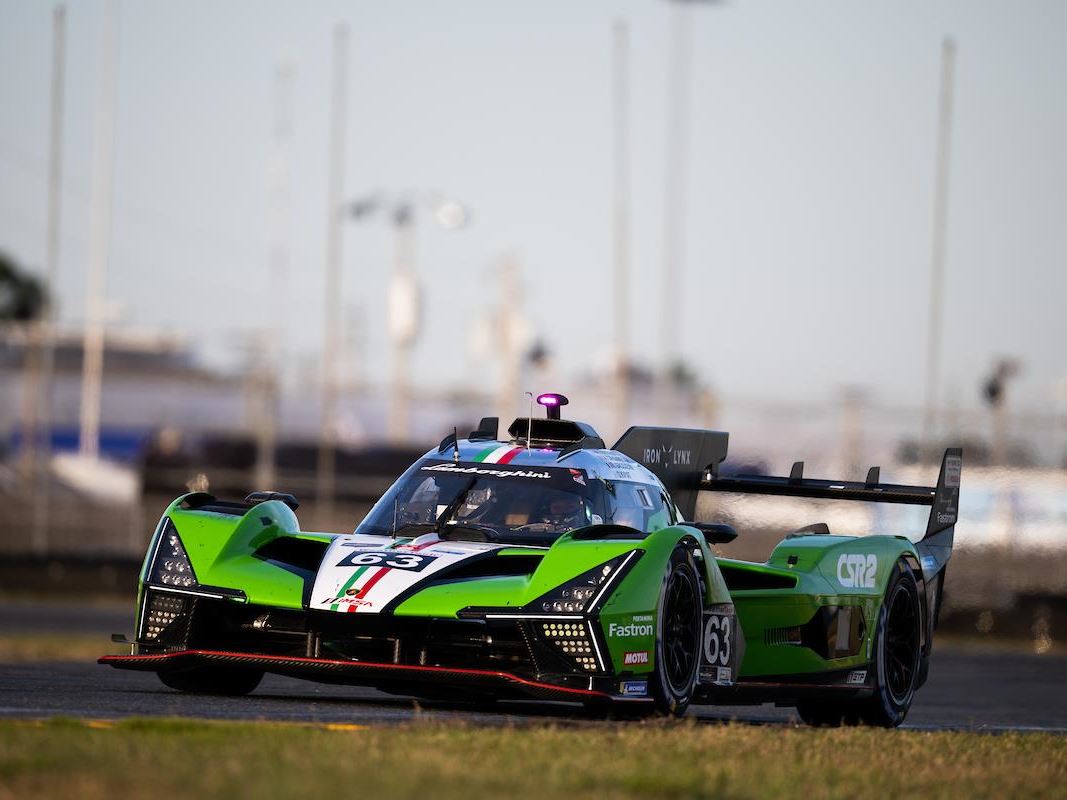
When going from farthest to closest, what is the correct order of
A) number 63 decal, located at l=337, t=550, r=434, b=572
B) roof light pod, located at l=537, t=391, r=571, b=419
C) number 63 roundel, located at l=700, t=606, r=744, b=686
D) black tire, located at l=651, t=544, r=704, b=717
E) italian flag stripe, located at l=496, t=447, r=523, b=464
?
roof light pod, located at l=537, t=391, r=571, b=419 → italian flag stripe, located at l=496, t=447, r=523, b=464 → number 63 roundel, located at l=700, t=606, r=744, b=686 → number 63 decal, located at l=337, t=550, r=434, b=572 → black tire, located at l=651, t=544, r=704, b=717

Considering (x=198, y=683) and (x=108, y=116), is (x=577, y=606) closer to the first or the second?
(x=198, y=683)

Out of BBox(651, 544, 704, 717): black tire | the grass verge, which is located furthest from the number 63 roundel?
the grass verge

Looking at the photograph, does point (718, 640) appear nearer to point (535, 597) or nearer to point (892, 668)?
point (535, 597)

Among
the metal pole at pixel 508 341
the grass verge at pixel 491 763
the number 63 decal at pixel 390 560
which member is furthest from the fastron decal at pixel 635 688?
the metal pole at pixel 508 341

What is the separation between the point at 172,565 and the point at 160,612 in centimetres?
26

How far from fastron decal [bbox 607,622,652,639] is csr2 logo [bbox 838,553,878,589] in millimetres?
2374

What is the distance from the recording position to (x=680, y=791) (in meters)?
7.00

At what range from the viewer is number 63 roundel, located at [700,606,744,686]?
1041 cm

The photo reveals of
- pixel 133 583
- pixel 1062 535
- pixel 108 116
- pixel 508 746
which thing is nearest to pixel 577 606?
pixel 508 746

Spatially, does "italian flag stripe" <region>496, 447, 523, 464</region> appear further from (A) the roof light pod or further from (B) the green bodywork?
(B) the green bodywork

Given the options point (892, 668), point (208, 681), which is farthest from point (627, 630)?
point (892, 668)

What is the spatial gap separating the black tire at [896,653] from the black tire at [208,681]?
3668 mm

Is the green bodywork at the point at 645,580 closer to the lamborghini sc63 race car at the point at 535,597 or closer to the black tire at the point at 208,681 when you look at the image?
the lamborghini sc63 race car at the point at 535,597

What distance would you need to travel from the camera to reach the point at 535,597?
9.62 meters
